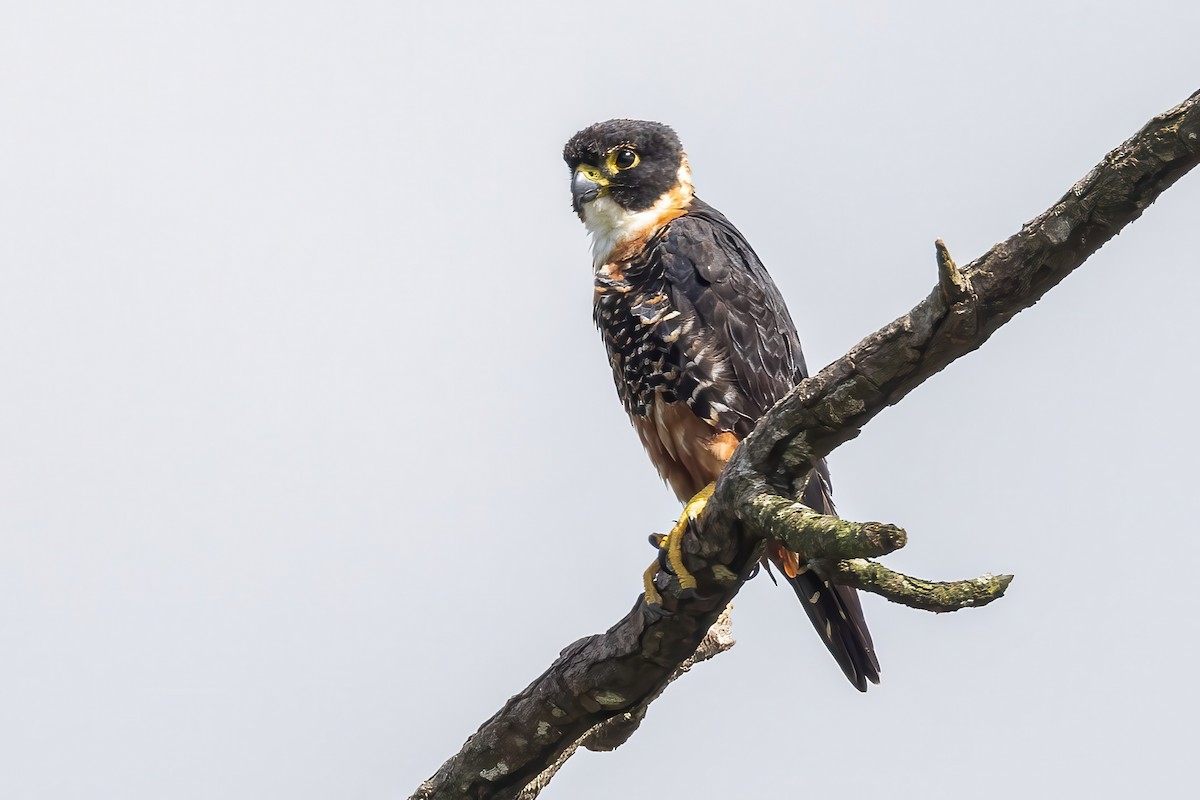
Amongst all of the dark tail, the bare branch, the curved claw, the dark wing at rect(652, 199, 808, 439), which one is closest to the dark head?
the dark wing at rect(652, 199, 808, 439)

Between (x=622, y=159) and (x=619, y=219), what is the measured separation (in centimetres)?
39

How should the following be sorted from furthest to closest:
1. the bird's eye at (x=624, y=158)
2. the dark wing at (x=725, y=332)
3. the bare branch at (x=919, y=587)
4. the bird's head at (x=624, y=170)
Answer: the bird's eye at (x=624, y=158), the bird's head at (x=624, y=170), the dark wing at (x=725, y=332), the bare branch at (x=919, y=587)

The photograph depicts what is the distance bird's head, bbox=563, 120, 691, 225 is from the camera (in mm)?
6586

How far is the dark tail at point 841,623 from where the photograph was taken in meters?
5.27

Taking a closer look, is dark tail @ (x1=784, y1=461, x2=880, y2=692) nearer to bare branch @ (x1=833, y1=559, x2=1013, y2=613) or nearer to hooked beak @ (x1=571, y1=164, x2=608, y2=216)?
bare branch @ (x1=833, y1=559, x2=1013, y2=613)

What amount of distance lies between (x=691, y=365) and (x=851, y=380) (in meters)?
1.93

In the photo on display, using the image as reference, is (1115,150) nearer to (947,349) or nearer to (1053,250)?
(1053,250)

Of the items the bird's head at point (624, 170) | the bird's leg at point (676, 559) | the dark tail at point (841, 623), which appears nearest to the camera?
the bird's leg at point (676, 559)

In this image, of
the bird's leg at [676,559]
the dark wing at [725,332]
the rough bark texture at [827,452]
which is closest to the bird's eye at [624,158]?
the dark wing at [725,332]

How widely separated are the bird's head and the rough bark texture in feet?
8.71

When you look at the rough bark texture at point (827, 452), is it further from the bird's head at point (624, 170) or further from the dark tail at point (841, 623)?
the bird's head at point (624, 170)

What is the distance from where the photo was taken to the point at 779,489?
156 inches

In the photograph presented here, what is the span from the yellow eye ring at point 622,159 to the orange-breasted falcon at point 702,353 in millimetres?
369

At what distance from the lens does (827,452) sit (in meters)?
3.96
